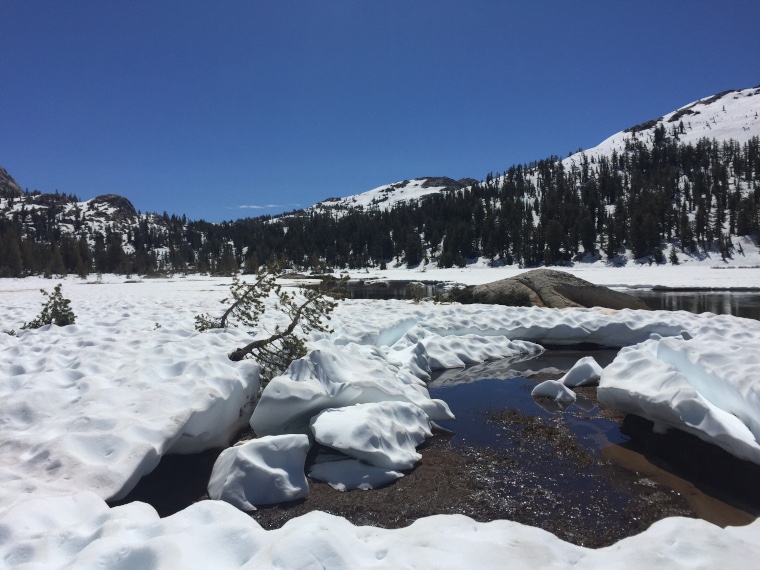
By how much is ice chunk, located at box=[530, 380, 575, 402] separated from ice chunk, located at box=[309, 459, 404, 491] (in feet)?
12.5

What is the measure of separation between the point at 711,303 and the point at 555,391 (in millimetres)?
19548

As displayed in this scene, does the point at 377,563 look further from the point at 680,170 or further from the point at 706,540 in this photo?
the point at 680,170

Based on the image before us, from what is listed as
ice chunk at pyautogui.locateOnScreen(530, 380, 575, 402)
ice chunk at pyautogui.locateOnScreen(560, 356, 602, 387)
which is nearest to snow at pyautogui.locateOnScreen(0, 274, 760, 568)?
ice chunk at pyautogui.locateOnScreen(530, 380, 575, 402)

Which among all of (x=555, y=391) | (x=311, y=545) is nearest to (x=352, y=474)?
(x=311, y=545)

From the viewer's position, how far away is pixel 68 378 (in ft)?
19.8

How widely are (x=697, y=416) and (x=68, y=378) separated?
7.74 meters

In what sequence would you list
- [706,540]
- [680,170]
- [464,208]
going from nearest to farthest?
[706,540], [464,208], [680,170]

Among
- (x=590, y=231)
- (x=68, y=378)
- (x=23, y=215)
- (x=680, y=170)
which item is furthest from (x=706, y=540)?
(x=23, y=215)

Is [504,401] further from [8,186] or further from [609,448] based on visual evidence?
[8,186]

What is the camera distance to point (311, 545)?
8.94ft

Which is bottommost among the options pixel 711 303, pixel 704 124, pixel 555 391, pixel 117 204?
pixel 711 303

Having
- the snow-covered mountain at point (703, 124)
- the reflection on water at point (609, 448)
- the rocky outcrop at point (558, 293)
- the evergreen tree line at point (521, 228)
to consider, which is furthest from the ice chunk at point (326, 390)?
the snow-covered mountain at point (703, 124)

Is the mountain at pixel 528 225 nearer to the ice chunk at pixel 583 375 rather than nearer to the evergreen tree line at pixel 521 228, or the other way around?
the evergreen tree line at pixel 521 228

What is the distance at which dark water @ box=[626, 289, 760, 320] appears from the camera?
18.9 meters
